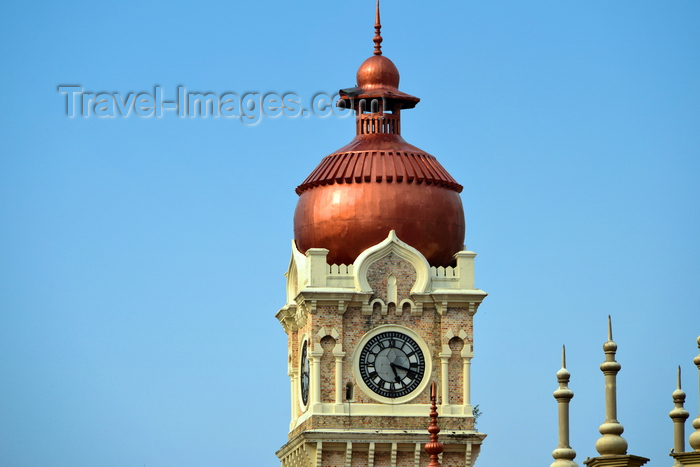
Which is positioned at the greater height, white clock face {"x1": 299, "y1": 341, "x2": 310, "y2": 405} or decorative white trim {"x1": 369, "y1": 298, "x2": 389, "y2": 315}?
decorative white trim {"x1": 369, "y1": 298, "x2": 389, "y2": 315}

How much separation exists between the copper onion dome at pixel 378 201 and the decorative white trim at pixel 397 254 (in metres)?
0.58

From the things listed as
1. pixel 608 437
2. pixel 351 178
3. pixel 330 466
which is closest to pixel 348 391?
pixel 330 466

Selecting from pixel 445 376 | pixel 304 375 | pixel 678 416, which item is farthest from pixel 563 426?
pixel 304 375

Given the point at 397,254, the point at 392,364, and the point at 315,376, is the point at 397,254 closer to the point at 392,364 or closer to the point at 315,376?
the point at 392,364

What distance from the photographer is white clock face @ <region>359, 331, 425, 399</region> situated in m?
77.1

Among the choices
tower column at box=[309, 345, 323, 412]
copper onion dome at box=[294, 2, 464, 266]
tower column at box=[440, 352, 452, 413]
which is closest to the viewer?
tower column at box=[309, 345, 323, 412]

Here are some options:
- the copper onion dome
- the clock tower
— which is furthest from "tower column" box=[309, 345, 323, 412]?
the copper onion dome

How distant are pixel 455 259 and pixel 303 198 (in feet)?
22.3

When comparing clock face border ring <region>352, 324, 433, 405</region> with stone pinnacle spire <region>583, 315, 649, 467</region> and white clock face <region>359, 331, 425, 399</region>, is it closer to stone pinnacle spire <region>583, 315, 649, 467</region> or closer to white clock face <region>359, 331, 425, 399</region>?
white clock face <region>359, 331, 425, 399</region>

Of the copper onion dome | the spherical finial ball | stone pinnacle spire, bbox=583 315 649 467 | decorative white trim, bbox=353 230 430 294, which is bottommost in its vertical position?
stone pinnacle spire, bbox=583 315 649 467

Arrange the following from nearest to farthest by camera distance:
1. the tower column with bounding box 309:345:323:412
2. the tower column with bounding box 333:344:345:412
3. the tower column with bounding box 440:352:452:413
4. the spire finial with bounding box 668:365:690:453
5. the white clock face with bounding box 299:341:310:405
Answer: the spire finial with bounding box 668:365:690:453
the tower column with bounding box 333:344:345:412
the tower column with bounding box 309:345:323:412
the tower column with bounding box 440:352:452:413
the white clock face with bounding box 299:341:310:405

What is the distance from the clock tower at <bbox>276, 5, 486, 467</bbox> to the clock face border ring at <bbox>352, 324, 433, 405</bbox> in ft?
0.13

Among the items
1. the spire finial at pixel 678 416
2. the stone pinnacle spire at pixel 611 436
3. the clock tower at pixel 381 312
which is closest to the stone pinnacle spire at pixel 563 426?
the stone pinnacle spire at pixel 611 436

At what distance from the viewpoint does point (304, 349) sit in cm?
7925
